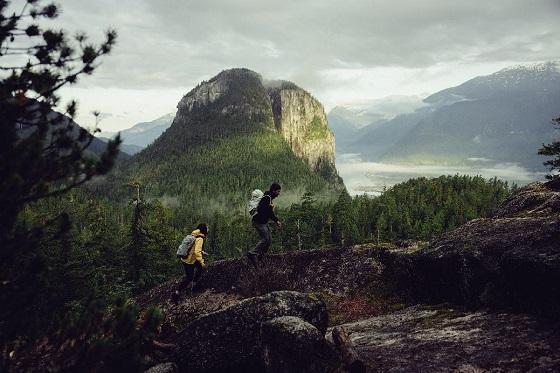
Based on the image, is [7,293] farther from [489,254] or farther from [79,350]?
[489,254]

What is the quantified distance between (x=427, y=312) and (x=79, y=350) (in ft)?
32.2

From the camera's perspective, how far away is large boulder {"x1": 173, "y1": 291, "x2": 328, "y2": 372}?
10820 millimetres

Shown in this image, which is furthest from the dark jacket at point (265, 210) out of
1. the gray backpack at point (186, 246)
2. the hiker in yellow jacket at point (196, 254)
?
the gray backpack at point (186, 246)

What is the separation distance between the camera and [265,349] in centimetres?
981

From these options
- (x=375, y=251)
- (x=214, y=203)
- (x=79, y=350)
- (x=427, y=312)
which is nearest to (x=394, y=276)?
(x=375, y=251)

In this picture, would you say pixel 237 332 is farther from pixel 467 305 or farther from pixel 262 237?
pixel 467 305

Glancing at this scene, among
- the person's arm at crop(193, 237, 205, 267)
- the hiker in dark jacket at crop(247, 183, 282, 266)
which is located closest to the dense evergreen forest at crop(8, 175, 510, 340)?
the person's arm at crop(193, 237, 205, 267)

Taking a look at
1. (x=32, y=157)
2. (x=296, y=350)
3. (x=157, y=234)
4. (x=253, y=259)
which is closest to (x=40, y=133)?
(x=32, y=157)

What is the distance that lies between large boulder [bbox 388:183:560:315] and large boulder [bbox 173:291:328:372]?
441 cm

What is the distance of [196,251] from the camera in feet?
52.1

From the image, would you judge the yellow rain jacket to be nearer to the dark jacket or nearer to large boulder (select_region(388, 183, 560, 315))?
the dark jacket

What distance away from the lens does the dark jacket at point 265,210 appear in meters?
15.7

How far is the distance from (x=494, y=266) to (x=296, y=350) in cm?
640

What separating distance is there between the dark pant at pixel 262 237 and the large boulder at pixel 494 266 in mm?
5366
